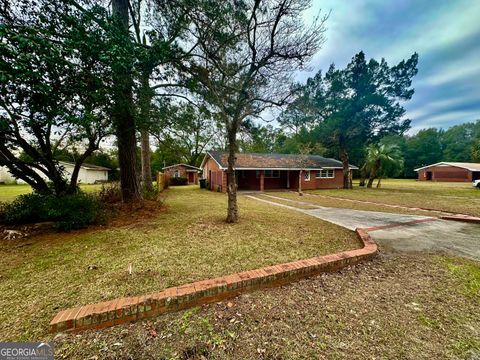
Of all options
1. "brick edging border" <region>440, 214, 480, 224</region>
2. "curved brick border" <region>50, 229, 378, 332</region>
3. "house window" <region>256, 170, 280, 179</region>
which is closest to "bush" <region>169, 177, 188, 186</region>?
"house window" <region>256, 170, 280, 179</region>

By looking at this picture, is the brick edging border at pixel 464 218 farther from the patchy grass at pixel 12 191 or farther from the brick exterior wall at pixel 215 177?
the patchy grass at pixel 12 191

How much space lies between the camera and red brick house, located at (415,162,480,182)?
3216 centimetres

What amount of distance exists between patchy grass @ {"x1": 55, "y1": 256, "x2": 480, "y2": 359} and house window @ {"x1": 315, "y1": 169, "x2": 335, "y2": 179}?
18.4 meters

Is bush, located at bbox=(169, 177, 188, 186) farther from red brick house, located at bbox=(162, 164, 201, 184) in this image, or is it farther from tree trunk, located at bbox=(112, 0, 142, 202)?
tree trunk, located at bbox=(112, 0, 142, 202)

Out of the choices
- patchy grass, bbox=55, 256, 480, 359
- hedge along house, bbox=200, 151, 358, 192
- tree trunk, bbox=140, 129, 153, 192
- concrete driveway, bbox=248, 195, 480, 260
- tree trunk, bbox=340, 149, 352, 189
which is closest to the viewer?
patchy grass, bbox=55, 256, 480, 359

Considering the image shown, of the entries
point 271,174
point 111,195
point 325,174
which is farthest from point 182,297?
point 325,174

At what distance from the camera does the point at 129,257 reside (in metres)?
3.59

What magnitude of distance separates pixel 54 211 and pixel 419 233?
9356 mm

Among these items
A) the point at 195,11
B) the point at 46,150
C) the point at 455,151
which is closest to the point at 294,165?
the point at 195,11

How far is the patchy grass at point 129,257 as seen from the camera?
7.85 feet

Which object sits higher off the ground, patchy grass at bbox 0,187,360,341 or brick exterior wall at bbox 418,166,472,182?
brick exterior wall at bbox 418,166,472,182

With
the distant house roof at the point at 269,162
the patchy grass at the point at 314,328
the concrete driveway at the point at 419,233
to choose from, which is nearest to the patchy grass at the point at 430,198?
the concrete driveway at the point at 419,233

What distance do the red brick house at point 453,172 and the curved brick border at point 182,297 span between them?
149 ft

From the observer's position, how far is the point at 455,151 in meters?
47.3
